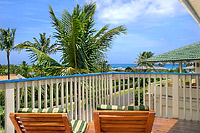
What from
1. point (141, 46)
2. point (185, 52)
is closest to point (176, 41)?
point (141, 46)

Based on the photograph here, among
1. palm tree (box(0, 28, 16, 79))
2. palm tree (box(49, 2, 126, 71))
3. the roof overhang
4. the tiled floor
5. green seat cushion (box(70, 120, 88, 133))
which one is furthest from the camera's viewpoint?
palm tree (box(0, 28, 16, 79))

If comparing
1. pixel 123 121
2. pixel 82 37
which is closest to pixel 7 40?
pixel 82 37

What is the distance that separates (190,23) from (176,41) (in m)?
7.94

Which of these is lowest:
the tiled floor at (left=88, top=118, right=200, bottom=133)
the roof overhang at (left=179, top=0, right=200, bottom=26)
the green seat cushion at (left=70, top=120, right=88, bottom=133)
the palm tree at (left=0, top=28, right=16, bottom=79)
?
the tiled floor at (left=88, top=118, right=200, bottom=133)

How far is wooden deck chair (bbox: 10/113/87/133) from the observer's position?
1.56m

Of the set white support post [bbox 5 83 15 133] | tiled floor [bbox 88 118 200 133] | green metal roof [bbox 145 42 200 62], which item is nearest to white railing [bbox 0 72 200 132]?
white support post [bbox 5 83 15 133]

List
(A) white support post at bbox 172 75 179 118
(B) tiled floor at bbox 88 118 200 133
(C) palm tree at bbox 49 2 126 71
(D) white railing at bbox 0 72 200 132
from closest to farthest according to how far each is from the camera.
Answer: (D) white railing at bbox 0 72 200 132 → (B) tiled floor at bbox 88 118 200 133 → (A) white support post at bbox 172 75 179 118 → (C) palm tree at bbox 49 2 126 71

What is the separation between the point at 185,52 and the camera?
328 inches

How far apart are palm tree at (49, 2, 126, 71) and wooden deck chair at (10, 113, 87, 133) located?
6269mm

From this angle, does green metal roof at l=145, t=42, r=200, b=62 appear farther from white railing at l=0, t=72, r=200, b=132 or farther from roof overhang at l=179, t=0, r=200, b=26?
white railing at l=0, t=72, r=200, b=132

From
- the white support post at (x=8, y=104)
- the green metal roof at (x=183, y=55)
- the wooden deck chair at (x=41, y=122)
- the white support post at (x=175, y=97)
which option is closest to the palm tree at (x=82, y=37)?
the green metal roof at (x=183, y=55)

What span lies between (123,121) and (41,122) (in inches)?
28.5

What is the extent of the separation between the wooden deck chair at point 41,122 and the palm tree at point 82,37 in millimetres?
6269

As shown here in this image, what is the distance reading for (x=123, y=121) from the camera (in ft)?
5.31
